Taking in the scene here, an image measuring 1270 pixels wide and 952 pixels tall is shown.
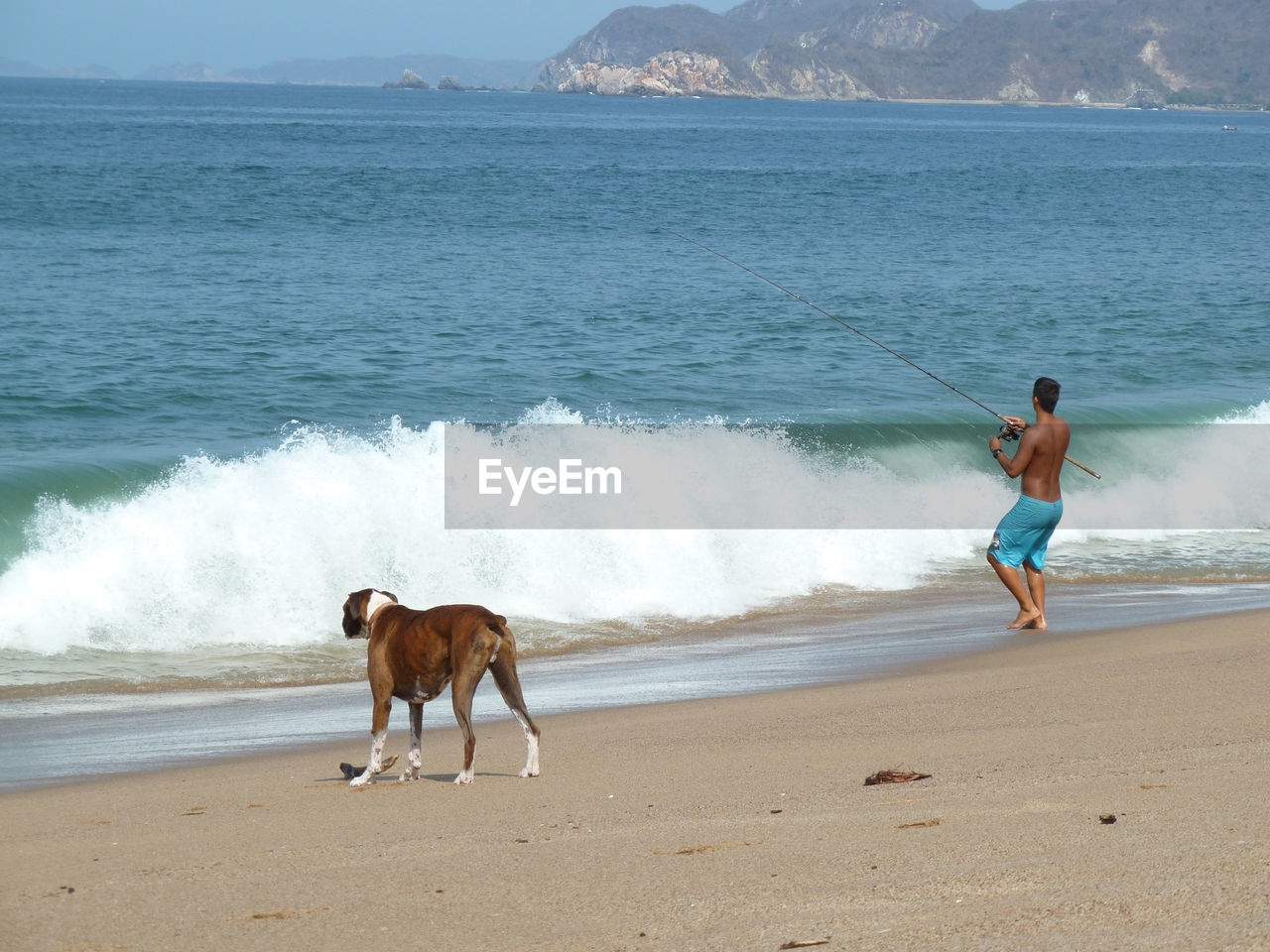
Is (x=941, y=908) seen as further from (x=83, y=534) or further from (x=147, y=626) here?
(x=83, y=534)

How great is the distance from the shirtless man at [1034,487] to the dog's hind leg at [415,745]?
3912 millimetres

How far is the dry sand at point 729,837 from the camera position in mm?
3420

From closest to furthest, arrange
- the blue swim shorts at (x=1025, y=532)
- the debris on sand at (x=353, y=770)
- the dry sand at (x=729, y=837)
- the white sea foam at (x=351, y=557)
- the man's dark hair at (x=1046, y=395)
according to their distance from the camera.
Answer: the dry sand at (x=729, y=837) < the debris on sand at (x=353, y=770) < the man's dark hair at (x=1046, y=395) < the blue swim shorts at (x=1025, y=532) < the white sea foam at (x=351, y=557)

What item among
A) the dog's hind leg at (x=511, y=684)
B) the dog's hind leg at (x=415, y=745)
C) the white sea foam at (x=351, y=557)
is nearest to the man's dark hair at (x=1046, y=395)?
the white sea foam at (x=351, y=557)

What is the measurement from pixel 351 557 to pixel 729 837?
26.1ft

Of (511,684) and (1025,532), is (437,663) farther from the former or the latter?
(1025,532)

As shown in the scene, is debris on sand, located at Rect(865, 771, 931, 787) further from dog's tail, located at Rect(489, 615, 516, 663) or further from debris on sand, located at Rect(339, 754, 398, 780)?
debris on sand, located at Rect(339, 754, 398, 780)

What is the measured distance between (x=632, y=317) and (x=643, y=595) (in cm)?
1294

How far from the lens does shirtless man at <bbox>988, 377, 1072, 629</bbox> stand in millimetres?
8031

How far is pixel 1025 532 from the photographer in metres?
8.21

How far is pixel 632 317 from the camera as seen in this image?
23.6m

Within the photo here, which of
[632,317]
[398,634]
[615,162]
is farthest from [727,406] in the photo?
[615,162]

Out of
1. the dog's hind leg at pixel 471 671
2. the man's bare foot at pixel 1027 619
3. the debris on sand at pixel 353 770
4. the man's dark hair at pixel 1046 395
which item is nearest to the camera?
the dog's hind leg at pixel 471 671

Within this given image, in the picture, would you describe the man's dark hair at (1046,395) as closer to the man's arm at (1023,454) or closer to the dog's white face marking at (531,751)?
the man's arm at (1023,454)
